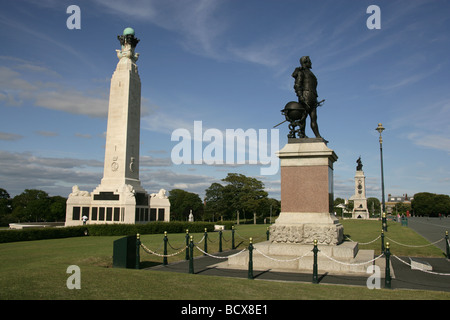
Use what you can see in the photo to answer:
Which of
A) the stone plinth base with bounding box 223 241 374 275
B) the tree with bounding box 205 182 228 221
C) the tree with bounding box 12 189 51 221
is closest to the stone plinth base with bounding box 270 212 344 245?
the stone plinth base with bounding box 223 241 374 275

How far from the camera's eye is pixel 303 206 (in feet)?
45.5

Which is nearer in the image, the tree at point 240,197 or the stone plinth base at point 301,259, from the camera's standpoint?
the stone plinth base at point 301,259

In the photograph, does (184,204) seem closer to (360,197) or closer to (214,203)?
(214,203)

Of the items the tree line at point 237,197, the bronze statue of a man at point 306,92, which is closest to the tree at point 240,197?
the tree line at point 237,197

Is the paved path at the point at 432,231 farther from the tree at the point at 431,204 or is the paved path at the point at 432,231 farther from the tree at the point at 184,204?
the tree at the point at 431,204

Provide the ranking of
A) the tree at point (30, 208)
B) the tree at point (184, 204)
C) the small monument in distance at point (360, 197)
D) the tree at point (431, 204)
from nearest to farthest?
the tree at point (30, 208)
the small monument in distance at point (360, 197)
the tree at point (184, 204)
the tree at point (431, 204)

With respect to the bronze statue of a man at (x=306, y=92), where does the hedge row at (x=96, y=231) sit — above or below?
below

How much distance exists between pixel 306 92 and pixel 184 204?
3452 inches

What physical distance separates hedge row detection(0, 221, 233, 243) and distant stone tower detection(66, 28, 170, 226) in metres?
5.65

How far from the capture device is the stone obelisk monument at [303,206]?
40.8 feet

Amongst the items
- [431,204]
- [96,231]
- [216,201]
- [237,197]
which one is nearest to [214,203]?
[216,201]
